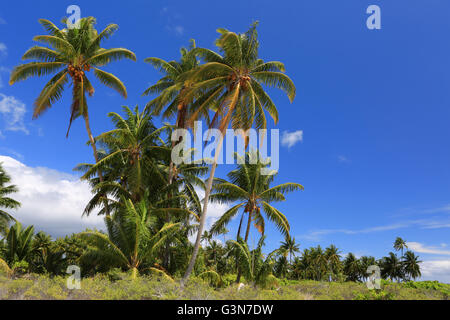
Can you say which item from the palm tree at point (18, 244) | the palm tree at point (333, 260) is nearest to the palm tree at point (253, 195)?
the palm tree at point (18, 244)

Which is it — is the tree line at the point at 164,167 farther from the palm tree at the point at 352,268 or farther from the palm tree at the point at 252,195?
the palm tree at the point at 352,268

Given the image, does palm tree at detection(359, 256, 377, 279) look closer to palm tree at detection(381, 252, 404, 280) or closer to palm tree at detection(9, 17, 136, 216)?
palm tree at detection(381, 252, 404, 280)

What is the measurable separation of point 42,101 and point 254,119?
12734 mm

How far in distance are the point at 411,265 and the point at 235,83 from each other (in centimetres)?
5632

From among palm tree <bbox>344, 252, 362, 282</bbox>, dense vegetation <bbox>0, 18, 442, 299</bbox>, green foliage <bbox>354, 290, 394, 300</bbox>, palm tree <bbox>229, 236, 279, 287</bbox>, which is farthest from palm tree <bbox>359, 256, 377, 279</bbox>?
green foliage <bbox>354, 290, 394, 300</bbox>

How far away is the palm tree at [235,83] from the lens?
50.5ft

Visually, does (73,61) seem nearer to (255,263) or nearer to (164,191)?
(164,191)

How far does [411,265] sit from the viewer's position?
54094 millimetres

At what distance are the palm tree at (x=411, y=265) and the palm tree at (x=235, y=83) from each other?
53.7 metres

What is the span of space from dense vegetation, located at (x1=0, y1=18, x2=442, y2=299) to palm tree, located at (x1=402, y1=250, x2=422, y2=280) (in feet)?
144

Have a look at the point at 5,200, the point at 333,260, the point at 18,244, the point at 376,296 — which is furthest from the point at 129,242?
the point at 333,260
